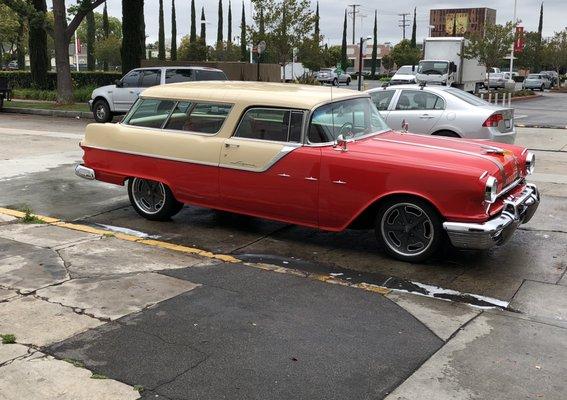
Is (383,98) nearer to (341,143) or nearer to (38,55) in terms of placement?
(341,143)

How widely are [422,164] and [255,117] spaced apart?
6.20ft

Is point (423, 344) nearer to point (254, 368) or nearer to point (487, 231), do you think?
point (254, 368)

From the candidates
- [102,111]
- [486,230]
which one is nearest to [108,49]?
[102,111]

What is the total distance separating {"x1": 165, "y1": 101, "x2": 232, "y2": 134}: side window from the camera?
6711 millimetres

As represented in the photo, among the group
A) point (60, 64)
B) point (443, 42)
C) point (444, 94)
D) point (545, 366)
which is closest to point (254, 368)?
point (545, 366)

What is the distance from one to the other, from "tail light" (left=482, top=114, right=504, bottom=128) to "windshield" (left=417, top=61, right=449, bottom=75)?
23.1 m

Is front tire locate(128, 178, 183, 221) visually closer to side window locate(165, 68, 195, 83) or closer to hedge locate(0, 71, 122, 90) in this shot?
side window locate(165, 68, 195, 83)

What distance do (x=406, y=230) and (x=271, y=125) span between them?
5.81 feet

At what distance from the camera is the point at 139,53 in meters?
24.2

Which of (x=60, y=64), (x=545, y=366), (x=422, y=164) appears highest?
(x=60, y=64)

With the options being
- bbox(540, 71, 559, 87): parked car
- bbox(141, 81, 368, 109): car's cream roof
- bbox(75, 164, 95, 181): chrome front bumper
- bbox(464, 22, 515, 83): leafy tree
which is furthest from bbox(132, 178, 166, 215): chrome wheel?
bbox(540, 71, 559, 87): parked car

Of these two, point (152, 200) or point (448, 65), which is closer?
point (152, 200)

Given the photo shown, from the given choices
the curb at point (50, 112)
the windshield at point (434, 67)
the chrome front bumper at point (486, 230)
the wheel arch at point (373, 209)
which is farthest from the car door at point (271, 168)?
the windshield at point (434, 67)

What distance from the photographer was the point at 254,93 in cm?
658
